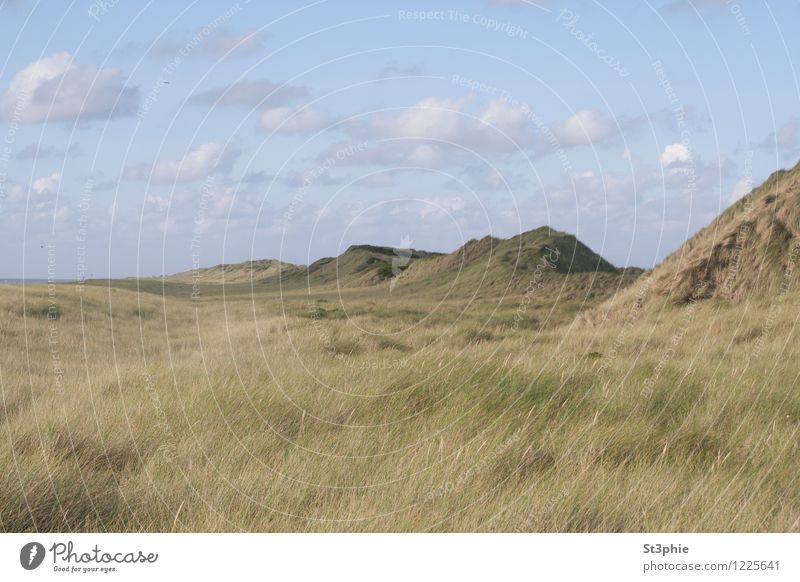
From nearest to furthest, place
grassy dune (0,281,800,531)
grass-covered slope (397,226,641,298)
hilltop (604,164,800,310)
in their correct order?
grassy dune (0,281,800,531) → hilltop (604,164,800,310) → grass-covered slope (397,226,641,298)

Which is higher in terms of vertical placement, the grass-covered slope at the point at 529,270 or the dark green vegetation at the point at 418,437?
the grass-covered slope at the point at 529,270

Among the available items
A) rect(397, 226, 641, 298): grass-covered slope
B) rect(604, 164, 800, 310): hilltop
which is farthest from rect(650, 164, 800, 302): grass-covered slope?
rect(397, 226, 641, 298): grass-covered slope

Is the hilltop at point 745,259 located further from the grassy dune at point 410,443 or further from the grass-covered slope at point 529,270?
the grass-covered slope at point 529,270

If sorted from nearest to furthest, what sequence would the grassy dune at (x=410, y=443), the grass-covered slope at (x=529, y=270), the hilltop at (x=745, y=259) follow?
1. the grassy dune at (x=410, y=443)
2. the hilltop at (x=745, y=259)
3. the grass-covered slope at (x=529, y=270)

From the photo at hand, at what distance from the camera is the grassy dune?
17.2ft

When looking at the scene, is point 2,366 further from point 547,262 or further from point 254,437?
point 547,262

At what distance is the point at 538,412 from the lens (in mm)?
7441

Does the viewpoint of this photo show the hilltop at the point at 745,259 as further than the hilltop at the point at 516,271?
No

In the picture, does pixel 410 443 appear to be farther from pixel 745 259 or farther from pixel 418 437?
pixel 745 259

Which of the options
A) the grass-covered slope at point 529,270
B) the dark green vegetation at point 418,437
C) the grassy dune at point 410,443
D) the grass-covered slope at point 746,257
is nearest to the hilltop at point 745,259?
the grass-covered slope at point 746,257

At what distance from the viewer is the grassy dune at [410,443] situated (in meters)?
5.23

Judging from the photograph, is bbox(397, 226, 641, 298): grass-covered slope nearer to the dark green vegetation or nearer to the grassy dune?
the dark green vegetation

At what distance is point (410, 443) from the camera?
6.61 metres
